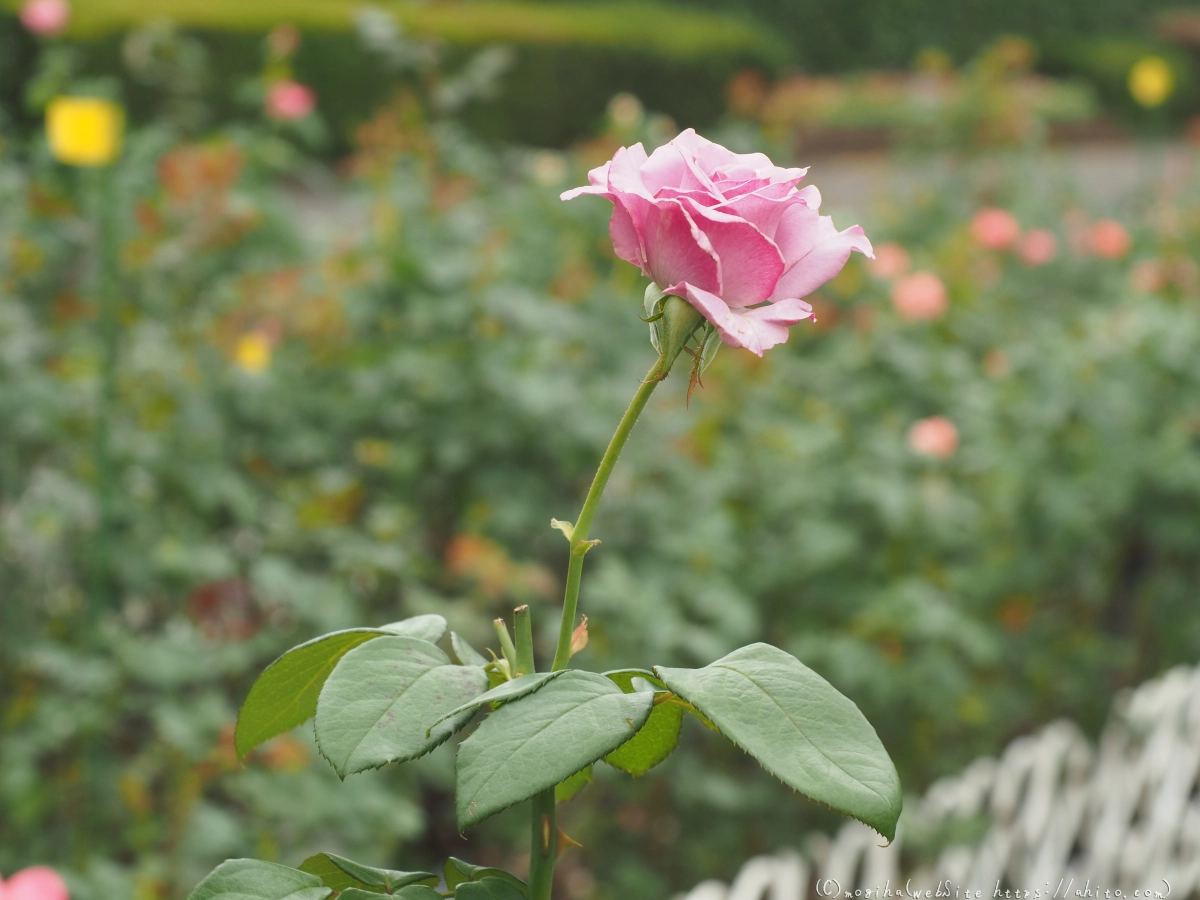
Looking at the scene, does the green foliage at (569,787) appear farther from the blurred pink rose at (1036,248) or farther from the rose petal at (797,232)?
the blurred pink rose at (1036,248)

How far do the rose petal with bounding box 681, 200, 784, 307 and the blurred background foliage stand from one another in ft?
3.84

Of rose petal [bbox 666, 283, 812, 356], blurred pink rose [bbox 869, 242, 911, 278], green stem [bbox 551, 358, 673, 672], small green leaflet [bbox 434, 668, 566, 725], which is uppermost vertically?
rose petal [bbox 666, 283, 812, 356]

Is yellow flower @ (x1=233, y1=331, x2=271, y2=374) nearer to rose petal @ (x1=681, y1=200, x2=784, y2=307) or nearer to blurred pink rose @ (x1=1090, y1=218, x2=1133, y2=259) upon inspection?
rose petal @ (x1=681, y1=200, x2=784, y2=307)

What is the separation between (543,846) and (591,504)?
0.14 metres

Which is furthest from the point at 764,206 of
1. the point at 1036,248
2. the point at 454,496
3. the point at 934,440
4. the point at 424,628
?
the point at 1036,248

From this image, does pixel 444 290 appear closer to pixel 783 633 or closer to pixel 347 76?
pixel 783 633

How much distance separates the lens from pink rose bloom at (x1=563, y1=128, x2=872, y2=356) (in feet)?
1.39

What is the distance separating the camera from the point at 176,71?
2762mm

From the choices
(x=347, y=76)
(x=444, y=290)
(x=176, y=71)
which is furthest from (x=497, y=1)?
(x=444, y=290)

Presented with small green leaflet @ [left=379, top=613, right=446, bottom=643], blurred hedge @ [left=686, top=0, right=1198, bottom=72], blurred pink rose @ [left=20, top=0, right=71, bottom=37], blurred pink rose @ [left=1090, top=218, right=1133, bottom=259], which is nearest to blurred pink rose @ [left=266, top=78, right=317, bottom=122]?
blurred pink rose @ [left=20, top=0, right=71, bottom=37]

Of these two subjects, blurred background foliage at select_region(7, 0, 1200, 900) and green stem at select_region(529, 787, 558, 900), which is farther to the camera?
blurred background foliage at select_region(7, 0, 1200, 900)

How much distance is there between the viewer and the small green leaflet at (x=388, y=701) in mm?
413

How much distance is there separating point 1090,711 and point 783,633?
737mm

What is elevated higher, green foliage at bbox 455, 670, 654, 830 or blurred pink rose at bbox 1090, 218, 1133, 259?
green foliage at bbox 455, 670, 654, 830
